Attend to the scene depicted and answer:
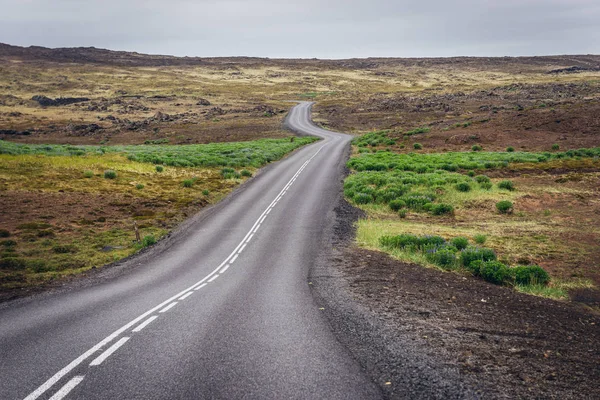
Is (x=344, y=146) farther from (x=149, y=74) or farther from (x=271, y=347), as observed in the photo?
(x=149, y=74)

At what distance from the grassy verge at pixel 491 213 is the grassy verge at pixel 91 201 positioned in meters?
12.4

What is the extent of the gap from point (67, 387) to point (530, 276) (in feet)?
44.7

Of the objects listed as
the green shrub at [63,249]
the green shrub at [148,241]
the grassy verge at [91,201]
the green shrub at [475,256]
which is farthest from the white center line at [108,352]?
the green shrub at [475,256]

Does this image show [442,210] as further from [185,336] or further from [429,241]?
[185,336]

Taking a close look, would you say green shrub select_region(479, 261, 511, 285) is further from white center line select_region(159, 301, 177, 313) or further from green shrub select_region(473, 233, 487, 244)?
white center line select_region(159, 301, 177, 313)

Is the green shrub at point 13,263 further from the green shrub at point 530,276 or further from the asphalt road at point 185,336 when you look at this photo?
the green shrub at point 530,276

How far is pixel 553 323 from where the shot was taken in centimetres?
938

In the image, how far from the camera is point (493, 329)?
895cm

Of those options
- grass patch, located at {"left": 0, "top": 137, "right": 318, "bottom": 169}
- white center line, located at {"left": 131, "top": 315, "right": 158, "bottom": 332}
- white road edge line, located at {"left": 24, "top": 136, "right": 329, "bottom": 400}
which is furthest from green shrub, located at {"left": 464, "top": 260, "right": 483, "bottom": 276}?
grass patch, located at {"left": 0, "top": 137, "right": 318, "bottom": 169}

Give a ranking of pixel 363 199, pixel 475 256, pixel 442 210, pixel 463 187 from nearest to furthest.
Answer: pixel 475 256
pixel 442 210
pixel 363 199
pixel 463 187

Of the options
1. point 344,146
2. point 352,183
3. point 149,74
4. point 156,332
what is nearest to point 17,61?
point 149,74

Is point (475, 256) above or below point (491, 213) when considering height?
above

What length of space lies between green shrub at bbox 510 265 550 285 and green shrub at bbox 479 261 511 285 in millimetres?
261

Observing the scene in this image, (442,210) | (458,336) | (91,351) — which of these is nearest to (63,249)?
(91,351)
